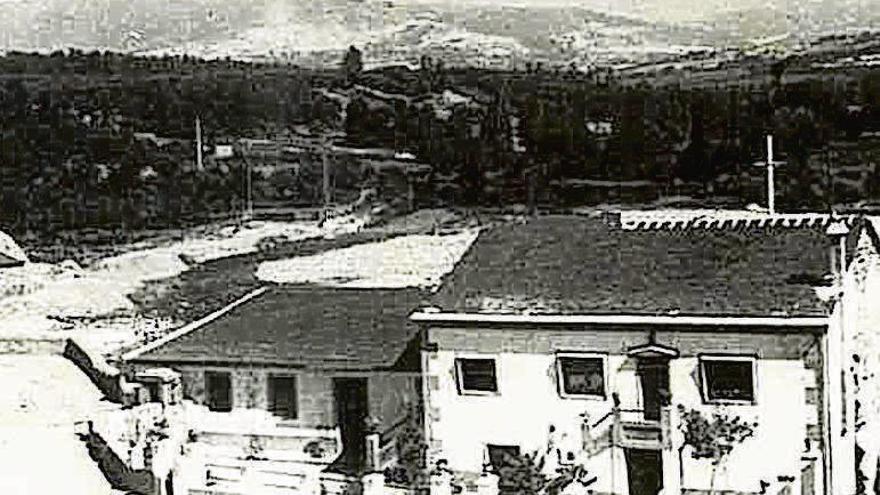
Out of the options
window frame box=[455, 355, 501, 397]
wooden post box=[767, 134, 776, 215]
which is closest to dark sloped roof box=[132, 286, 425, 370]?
window frame box=[455, 355, 501, 397]

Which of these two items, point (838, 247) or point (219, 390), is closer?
point (838, 247)

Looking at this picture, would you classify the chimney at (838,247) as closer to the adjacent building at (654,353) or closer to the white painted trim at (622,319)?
the adjacent building at (654,353)

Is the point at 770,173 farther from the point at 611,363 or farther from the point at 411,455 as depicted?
the point at 411,455

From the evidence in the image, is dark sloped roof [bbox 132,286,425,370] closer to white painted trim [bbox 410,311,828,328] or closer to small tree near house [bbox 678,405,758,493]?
white painted trim [bbox 410,311,828,328]

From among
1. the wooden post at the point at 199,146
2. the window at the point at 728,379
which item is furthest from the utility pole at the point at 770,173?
the wooden post at the point at 199,146

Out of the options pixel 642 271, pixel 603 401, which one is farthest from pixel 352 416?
pixel 642 271

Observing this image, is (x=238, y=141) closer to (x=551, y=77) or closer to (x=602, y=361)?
(x=551, y=77)
